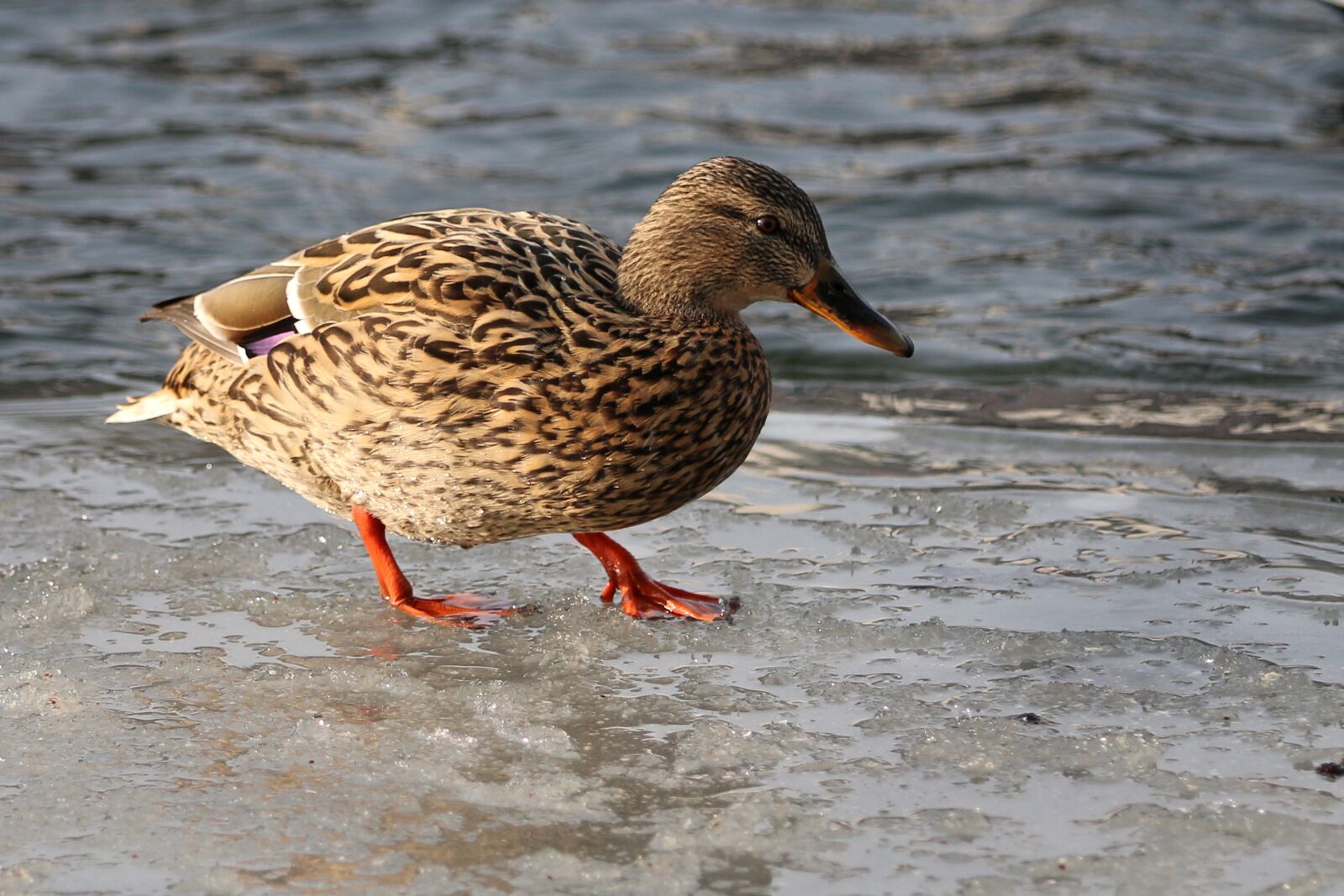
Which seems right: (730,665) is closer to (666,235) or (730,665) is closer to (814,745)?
(814,745)

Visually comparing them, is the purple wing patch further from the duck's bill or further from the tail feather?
the duck's bill

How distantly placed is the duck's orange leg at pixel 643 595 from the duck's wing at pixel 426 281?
2.23 feet

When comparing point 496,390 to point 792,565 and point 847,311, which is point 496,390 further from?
point 792,565

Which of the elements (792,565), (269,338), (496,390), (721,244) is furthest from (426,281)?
(792,565)

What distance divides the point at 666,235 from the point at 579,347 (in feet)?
1.43

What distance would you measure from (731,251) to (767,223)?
118mm

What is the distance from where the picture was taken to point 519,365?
13.5 ft

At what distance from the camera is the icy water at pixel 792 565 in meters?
3.35

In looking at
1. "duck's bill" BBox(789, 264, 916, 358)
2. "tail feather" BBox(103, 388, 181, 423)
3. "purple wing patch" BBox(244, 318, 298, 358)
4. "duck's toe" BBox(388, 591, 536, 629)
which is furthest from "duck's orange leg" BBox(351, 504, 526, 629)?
"duck's bill" BBox(789, 264, 916, 358)

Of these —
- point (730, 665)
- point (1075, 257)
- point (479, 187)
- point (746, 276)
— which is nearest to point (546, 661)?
point (730, 665)

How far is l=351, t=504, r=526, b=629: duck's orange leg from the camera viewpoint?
4.52m

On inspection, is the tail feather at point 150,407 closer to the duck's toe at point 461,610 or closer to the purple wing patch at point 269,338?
the purple wing patch at point 269,338

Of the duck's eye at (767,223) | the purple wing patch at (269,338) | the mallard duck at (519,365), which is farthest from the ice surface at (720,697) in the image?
the duck's eye at (767,223)

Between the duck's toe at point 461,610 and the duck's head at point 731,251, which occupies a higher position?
the duck's head at point 731,251
